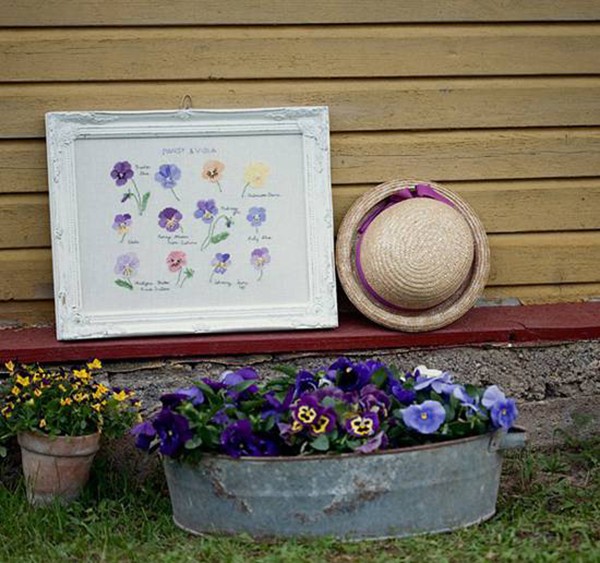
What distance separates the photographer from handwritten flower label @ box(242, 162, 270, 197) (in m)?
4.66

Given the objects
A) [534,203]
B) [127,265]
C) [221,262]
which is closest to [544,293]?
[534,203]

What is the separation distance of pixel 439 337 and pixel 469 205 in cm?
57

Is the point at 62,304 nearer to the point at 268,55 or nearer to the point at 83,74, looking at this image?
the point at 83,74

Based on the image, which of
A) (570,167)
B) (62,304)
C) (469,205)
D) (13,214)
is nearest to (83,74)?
(13,214)

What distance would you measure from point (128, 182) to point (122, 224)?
161 mm

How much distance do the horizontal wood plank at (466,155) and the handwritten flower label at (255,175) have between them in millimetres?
292

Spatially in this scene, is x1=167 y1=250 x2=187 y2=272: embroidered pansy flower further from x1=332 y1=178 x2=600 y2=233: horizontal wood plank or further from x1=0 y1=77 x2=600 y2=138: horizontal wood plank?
x1=332 y1=178 x2=600 y2=233: horizontal wood plank

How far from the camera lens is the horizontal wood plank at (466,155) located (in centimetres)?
480

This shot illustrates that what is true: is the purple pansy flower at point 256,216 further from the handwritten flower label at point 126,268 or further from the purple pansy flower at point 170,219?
the handwritten flower label at point 126,268

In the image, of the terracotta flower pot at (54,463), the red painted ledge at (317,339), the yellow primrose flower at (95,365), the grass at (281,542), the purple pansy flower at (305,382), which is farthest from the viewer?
the red painted ledge at (317,339)

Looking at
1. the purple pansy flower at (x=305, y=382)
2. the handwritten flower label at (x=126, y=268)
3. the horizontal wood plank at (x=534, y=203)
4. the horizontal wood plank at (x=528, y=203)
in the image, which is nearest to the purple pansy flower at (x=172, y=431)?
the purple pansy flower at (x=305, y=382)

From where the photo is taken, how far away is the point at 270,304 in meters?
4.65

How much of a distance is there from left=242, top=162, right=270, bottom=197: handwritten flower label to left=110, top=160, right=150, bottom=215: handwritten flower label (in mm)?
377

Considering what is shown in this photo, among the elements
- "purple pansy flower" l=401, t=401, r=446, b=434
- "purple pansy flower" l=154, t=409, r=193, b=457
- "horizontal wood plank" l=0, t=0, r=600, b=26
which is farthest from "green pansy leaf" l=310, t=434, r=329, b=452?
"horizontal wood plank" l=0, t=0, r=600, b=26
